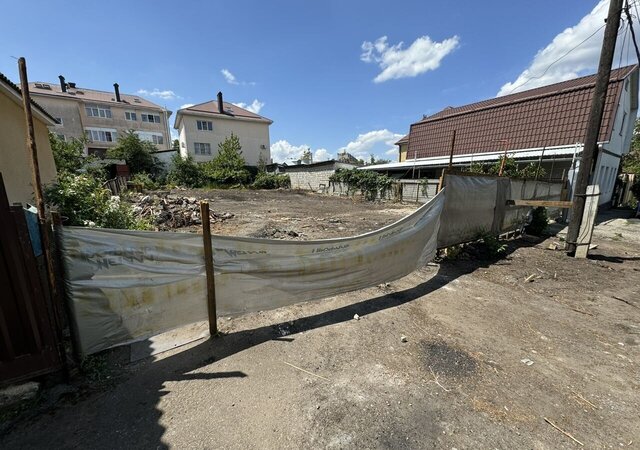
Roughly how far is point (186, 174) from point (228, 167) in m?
4.11

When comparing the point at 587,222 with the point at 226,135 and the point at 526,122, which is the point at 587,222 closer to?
the point at 526,122

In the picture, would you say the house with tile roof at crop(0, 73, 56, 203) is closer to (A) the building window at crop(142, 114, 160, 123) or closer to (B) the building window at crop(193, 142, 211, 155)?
(B) the building window at crop(193, 142, 211, 155)

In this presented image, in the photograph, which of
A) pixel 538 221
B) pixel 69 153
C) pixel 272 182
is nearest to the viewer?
pixel 538 221

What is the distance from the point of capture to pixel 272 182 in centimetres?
2759

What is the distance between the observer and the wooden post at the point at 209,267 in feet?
9.09

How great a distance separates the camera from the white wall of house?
97.9 feet

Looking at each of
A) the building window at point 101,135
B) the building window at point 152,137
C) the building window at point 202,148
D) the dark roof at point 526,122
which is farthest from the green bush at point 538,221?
the building window at point 101,135

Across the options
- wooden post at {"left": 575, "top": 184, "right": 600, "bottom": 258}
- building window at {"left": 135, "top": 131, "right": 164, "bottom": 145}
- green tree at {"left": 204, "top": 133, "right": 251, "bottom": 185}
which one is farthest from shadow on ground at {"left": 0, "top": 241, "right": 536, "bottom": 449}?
building window at {"left": 135, "top": 131, "right": 164, "bottom": 145}

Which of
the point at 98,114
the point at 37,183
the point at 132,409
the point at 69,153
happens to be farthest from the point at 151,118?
the point at 132,409

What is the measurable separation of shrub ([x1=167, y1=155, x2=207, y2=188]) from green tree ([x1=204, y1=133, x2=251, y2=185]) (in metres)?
1.01

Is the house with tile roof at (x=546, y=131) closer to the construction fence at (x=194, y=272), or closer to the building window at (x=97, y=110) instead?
the construction fence at (x=194, y=272)

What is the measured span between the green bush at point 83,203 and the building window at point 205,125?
2983cm

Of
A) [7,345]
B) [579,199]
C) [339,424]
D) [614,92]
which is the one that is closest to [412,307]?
[339,424]

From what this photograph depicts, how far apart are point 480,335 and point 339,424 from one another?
2184 millimetres
